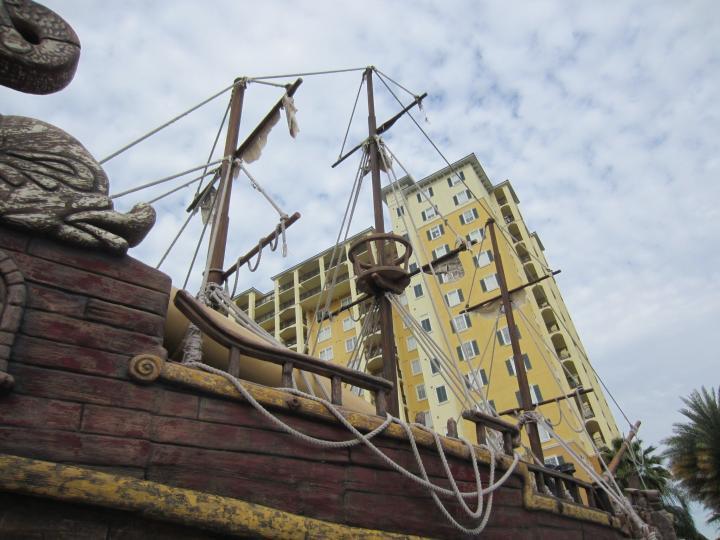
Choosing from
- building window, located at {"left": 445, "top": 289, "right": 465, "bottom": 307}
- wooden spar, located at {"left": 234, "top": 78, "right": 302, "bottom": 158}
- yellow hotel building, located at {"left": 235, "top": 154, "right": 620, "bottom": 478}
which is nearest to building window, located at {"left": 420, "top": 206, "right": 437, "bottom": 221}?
yellow hotel building, located at {"left": 235, "top": 154, "right": 620, "bottom": 478}

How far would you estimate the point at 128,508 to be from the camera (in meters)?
2.06

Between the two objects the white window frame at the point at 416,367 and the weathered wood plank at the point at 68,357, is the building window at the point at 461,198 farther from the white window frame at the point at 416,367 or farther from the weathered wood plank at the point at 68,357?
the weathered wood plank at the point at 68,357

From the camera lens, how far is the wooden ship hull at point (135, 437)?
80.3 inches

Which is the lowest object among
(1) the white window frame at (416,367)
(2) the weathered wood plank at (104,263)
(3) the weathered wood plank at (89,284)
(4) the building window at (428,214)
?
(3) the weathered wood plank at (89,284)

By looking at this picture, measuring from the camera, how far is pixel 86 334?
240 centimetres

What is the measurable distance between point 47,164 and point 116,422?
139 cm

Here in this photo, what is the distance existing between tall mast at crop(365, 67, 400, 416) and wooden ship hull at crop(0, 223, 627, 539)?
1.44m

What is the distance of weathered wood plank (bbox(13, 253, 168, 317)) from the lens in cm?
240

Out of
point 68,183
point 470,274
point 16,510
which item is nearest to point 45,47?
point 68,183

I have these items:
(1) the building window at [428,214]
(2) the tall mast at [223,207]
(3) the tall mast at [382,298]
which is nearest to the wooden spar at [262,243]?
(2) the tall mast at [223,207]

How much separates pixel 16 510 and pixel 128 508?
40cm

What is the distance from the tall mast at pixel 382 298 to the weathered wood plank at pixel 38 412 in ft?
8.23

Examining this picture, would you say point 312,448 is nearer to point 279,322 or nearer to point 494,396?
point 494,396

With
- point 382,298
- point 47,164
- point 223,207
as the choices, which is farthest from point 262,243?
point 47,164
